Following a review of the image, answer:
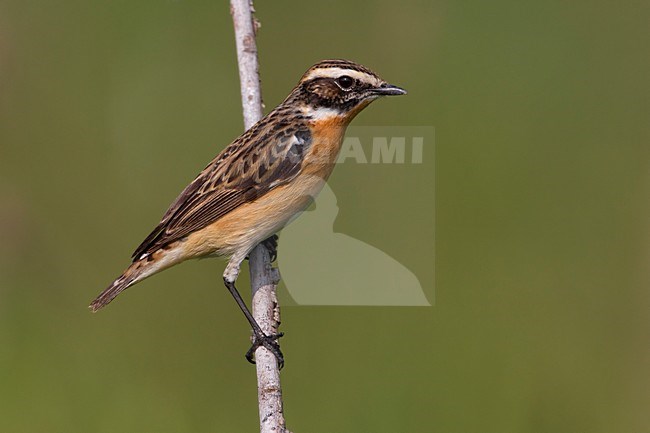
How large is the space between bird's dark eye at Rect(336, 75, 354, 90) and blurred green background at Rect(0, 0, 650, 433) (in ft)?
5.49

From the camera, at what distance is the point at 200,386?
22.1 ft

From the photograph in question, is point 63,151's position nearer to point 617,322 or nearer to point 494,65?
point 494,65

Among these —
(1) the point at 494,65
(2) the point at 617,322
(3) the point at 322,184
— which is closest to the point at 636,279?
(2) the point at 617,322

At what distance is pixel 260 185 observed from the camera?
5.84m

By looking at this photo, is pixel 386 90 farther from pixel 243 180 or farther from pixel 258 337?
pixel 258 337

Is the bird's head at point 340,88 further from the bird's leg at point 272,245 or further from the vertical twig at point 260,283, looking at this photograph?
the bird's leg at point 272,245

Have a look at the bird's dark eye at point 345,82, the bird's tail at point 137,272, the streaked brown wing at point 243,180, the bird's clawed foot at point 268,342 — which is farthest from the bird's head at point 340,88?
the bird's clawed foot at point 268,342

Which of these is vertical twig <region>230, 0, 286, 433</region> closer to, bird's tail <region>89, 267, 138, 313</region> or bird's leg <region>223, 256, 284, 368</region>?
bird's leg <region>223, 256, 284, 368</region>

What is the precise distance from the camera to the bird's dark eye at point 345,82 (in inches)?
226

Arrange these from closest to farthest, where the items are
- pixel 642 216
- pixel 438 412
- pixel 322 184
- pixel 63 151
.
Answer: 1. pixel 322 184
2. pixel 438 412
3. pixel 642 216
4. pixel 63 151

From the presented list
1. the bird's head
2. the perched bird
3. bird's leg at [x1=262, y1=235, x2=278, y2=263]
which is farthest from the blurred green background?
the bird's head

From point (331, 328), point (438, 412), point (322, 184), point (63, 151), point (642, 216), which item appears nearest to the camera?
point (322, 184)

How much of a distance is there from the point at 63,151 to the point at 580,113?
4650mm

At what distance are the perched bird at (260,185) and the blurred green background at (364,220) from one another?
123 cm
